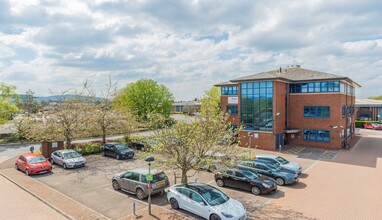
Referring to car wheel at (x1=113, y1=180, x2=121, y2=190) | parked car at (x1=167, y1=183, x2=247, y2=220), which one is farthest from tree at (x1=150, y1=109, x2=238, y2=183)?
car wheel at (x1=113, y1=180, x2=121, y2=190)

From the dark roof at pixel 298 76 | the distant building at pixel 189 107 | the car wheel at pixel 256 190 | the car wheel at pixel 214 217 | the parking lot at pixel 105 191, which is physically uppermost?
the dark roof at pixel 298 76

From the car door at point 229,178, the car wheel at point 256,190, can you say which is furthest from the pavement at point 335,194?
the car door at point 229,178

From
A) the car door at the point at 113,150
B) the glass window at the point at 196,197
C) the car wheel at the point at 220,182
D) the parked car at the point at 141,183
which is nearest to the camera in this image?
the glass window at the point at 196,197

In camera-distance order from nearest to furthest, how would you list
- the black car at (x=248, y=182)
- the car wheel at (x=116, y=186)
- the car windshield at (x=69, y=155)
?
the black car at (x=248, y=182), the car wheel at (x=116, y=186), the car windshield at (x=69, y=155)

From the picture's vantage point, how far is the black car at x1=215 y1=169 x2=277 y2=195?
1399 centimetres

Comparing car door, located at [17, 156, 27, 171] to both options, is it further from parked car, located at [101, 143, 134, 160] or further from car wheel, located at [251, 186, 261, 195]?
car wheel, located at [251, 186, 261, 195]

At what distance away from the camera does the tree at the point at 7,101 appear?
108ft

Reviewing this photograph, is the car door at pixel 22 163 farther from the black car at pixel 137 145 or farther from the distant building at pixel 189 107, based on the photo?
the distant building at pixel 189 107

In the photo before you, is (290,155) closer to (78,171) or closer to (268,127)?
(268,127)

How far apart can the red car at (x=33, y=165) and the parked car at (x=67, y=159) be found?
52.9 inches

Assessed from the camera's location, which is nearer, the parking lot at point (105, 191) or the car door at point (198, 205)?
the car door at point (198, 205)

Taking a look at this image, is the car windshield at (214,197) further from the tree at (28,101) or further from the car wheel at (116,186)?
the tree at (28,101)

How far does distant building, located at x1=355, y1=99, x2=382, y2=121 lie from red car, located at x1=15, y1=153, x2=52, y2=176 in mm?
60909

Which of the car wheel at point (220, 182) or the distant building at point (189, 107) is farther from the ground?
the distant building at point (189, 107)
